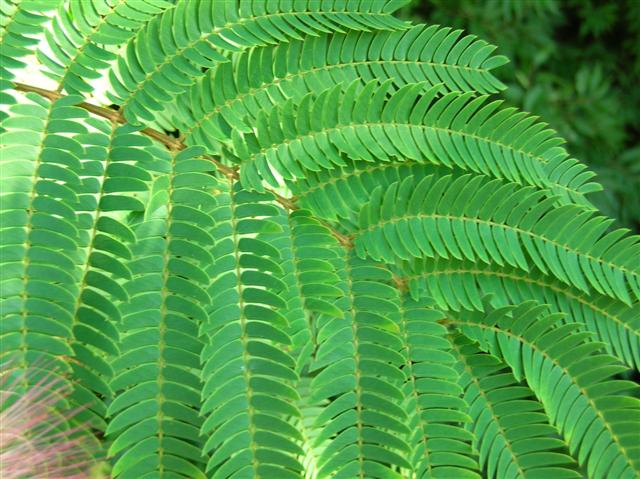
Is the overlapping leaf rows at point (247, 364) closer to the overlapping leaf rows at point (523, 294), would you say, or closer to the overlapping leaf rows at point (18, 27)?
the overlapping leaf rows at point (523, 294)

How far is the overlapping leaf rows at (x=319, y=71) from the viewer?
1.16 m

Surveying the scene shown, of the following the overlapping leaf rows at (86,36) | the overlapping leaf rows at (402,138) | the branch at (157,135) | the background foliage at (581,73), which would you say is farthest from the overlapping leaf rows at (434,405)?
the background foliage at (581,73)

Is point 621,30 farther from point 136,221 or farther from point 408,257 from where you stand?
point 136,221

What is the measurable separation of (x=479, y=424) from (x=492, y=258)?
28 cm

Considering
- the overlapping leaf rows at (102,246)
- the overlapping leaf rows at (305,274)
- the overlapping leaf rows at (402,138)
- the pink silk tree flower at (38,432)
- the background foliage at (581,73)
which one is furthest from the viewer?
the background foliage at (581,73)

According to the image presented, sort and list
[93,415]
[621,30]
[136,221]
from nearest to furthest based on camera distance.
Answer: [93,415]
[136,221]
[621,30]

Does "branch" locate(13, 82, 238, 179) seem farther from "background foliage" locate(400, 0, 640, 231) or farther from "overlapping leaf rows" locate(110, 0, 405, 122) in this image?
"background foliage" locate(400, 0, 640, 231)

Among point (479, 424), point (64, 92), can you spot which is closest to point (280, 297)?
point (479, 424)

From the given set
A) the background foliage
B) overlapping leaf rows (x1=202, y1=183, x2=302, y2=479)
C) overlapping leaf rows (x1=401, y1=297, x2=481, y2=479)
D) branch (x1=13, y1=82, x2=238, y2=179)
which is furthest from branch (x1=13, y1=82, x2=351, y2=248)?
the background foliage

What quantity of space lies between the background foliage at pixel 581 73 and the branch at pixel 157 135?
194cm

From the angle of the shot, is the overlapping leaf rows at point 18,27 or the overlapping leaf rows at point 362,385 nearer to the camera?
the overlapping leaf rows at point 362,385

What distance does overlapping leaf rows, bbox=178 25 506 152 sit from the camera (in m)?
1.16

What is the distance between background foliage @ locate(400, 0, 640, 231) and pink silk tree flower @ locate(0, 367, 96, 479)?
7.88 ft

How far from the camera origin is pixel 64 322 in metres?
0.91
